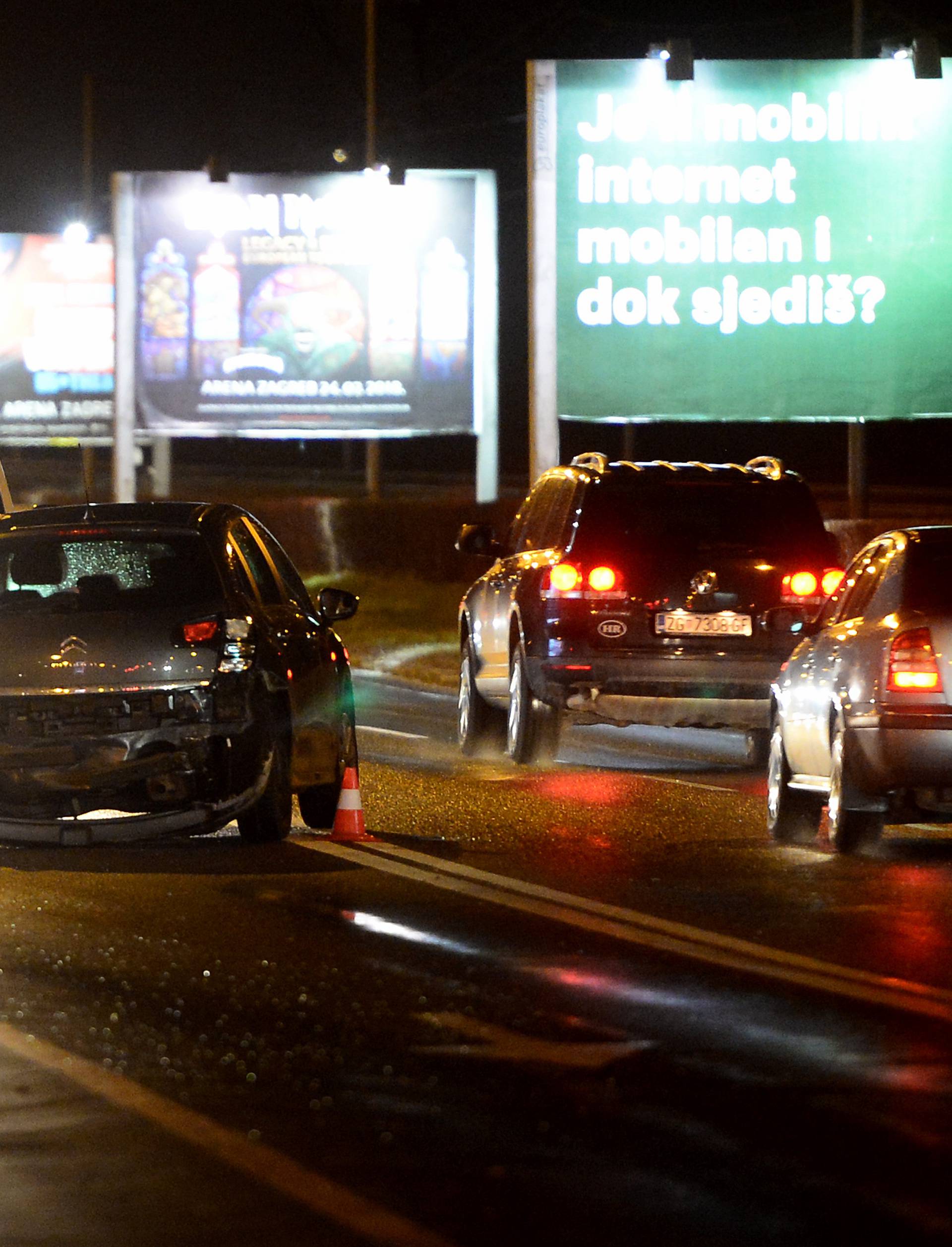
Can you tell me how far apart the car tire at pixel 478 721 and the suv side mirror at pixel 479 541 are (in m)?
0.65

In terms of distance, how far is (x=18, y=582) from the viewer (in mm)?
11484

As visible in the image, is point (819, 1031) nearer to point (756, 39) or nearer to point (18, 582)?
point (18, 582)

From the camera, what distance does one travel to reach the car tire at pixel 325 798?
12.3 meters

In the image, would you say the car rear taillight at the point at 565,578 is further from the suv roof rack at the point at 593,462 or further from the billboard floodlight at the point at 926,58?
the billboard floodlight at the point at 926,58

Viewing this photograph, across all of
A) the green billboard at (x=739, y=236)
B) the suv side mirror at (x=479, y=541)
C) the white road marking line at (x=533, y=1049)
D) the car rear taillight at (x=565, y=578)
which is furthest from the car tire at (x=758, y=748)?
the green billboard at (x=739, y=236)

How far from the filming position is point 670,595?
1475 cm

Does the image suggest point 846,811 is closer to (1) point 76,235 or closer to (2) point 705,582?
(2) point 705,582

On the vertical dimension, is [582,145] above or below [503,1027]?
above

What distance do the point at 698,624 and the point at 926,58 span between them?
12.1 metres

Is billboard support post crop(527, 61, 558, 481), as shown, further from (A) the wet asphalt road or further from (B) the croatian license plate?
(A) the wet asphalt road

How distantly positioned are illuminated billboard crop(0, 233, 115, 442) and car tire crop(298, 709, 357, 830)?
38422 millimetres

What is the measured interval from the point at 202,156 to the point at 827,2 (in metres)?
27.8

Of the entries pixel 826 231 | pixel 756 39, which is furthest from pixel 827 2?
pixel 826 231

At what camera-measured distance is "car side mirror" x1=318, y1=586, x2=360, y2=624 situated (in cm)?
1280
